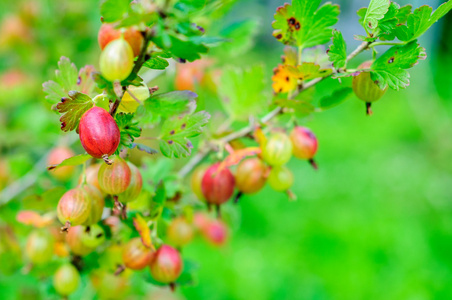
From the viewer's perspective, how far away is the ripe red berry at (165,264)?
23.5 inches

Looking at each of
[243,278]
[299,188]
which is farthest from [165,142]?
[299,188]

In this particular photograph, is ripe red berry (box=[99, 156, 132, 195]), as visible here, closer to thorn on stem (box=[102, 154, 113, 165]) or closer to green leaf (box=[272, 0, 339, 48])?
thorn on stem (box=[102, 154, 113, 165])

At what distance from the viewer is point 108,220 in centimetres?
64

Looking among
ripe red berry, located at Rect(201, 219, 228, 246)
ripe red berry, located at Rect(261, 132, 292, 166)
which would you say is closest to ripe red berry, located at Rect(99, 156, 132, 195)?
ripe red berry, located at Rect(261, 132, 292, 166)

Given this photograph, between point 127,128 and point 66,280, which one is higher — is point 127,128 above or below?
above

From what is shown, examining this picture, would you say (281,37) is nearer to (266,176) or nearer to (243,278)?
(266,176)

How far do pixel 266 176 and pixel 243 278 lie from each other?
3.88 feet

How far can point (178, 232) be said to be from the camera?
0.76 meters

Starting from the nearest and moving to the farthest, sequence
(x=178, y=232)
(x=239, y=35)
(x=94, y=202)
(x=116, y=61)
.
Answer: (x=116, y=61), (x=94, y=202), (x=178, y=232), (x=239, y=35)

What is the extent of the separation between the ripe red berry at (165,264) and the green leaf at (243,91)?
0.29m

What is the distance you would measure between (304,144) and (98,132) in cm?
31

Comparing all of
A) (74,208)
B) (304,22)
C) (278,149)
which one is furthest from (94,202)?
(304,22)

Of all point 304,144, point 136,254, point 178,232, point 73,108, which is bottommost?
point 178,232

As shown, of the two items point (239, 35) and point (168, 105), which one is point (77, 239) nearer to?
point (168, 105)
